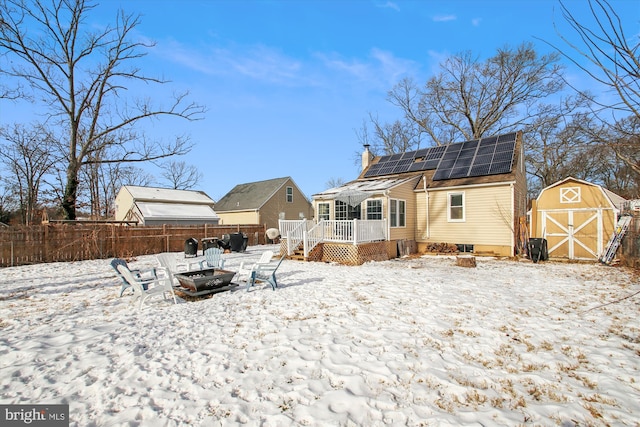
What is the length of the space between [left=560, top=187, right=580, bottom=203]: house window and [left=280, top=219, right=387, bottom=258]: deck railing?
291 inches

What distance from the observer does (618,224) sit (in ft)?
36.7

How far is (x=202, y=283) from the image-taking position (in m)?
6.95

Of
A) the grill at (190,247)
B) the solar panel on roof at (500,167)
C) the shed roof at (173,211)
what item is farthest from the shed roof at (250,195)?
the solar panel on roof at (500,167)

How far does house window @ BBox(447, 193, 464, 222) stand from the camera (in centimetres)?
1434

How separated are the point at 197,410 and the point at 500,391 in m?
3.05

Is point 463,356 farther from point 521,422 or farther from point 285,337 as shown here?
point 285,337

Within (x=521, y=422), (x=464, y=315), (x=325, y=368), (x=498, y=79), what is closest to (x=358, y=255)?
(x=464, y=315)

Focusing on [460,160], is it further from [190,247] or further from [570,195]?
[190,247]

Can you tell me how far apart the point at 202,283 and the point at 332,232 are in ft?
22.2

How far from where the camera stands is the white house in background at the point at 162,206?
82.1 ft

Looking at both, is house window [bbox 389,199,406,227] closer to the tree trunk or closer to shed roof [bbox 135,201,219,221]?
the tree trunk

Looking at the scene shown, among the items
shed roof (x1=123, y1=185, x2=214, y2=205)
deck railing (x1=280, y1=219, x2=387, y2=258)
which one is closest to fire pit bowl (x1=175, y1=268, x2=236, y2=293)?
deck railing (x1=280, y1=219, x2=387, y2=258)

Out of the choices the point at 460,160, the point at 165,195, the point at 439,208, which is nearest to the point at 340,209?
the point at 439,208

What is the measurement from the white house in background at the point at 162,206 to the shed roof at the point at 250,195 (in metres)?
3.43
